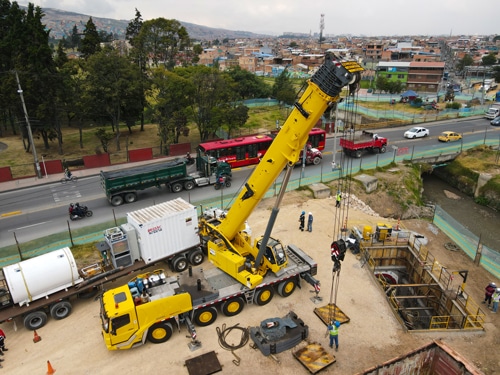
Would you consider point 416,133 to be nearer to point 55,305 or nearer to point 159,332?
point 159,332

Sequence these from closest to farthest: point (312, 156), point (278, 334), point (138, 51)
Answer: point (278, 334), point (312, 156), point (138, 51)

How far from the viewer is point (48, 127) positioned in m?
38.0

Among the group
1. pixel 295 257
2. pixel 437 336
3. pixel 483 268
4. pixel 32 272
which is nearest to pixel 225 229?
pixel 295 257

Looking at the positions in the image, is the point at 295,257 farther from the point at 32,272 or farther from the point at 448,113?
the point at 448,113

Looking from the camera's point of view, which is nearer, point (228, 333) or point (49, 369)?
point (49, 369)

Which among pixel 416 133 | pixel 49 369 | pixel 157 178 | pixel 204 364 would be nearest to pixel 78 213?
pixel 157 178

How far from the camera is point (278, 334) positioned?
13.6 m

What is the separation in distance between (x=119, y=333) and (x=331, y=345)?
783cm

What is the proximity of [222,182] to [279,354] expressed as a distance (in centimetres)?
1621

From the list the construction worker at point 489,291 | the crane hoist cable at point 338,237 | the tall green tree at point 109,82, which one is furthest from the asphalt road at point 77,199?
the construction worker at point 489,291

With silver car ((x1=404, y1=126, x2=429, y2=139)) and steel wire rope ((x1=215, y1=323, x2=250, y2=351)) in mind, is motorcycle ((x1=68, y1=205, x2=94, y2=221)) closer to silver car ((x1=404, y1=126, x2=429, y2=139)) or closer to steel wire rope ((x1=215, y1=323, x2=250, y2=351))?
steel wire rope ((x1=215, y1=323, x2=250, y2=351))

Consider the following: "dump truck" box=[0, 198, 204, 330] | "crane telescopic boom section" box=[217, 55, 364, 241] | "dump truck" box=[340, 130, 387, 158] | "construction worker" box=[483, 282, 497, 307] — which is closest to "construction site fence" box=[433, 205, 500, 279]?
"construction worker" box=[483, 282, 497, 307]

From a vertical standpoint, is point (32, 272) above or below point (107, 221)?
above

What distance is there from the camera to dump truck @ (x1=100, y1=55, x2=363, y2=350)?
12.5 meters
